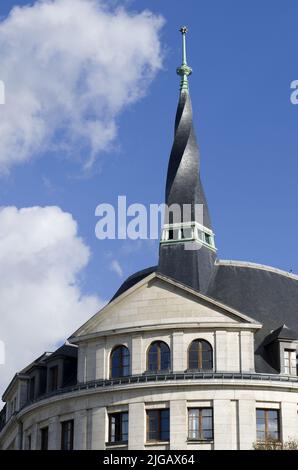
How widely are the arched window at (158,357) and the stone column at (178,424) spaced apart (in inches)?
83.1

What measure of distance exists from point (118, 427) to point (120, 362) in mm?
3524

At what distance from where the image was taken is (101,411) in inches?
2584

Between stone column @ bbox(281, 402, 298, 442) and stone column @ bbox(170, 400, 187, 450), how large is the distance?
16.8ft

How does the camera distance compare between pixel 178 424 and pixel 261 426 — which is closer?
pixel 178 424

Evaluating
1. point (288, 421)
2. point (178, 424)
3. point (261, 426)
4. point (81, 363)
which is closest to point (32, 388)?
point (81, 363)

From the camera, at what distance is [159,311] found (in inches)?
2616

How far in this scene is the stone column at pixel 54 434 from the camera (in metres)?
66.9

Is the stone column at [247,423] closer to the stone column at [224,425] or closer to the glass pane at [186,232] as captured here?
the stone column at [224,425]

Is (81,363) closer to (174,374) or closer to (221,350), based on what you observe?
(174,374)

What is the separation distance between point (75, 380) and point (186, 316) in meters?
7.64

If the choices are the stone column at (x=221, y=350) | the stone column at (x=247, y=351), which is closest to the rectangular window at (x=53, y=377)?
the stone column at (x=221, y=350)

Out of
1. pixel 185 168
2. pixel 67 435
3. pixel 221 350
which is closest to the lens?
pixel 221 350
